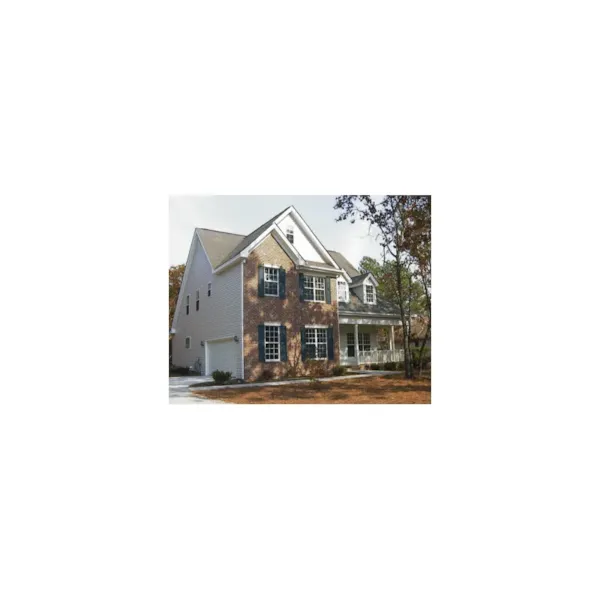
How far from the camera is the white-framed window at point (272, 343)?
9.16m

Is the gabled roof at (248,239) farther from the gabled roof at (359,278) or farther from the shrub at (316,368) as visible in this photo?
the shrub at (316,368)

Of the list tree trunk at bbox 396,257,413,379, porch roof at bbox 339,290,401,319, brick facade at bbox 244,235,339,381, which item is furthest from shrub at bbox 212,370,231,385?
tree trunk at bbox 396,257,413,379

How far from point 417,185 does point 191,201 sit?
3644 mm

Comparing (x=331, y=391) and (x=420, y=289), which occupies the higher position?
(x=420, y=289)

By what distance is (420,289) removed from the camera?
29.0 ft

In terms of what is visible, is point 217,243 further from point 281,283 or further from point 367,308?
point 367,308

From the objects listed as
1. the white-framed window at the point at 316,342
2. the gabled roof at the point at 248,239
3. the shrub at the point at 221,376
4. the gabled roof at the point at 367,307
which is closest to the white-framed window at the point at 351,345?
the white-framed window at the point at 316,342

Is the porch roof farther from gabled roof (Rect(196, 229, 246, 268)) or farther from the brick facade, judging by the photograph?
gabled roof (Rect(196, 229, 246, 268))

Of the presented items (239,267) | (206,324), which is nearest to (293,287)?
(239,267)

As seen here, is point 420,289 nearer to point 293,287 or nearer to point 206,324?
point 293,287

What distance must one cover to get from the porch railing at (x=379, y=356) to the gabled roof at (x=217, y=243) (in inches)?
126

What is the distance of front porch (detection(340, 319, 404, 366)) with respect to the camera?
9.32m

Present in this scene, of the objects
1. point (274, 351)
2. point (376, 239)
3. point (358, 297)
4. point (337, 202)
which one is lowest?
point (274, 351)

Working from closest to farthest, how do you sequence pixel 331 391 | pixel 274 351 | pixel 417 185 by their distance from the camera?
pixel 417 185
pixel 331 391
pixel 274 351
